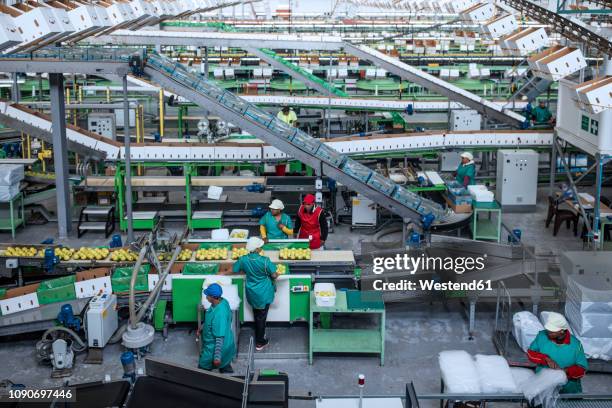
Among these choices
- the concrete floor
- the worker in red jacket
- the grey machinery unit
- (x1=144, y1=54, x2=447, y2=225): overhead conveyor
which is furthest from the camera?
the grey machinery unit

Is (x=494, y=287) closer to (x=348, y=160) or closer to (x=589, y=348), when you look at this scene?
(x=589, y=348)

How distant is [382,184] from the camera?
40.2ft

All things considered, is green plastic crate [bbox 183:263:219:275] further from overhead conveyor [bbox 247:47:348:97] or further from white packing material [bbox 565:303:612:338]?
overhead conveyor [bbox 247:47:348:97]

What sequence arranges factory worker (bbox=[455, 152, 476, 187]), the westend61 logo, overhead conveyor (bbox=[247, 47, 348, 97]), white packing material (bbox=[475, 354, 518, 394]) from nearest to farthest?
white packing material (bbox=[475, 354, 518, 394]) < the westend61 logo < factory worker (bbox=[455, 152, 476, 187]) < overhead conveyor (bbox=[247, 47, 348, 97])

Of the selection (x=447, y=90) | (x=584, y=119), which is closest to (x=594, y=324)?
(x=584, y=119)

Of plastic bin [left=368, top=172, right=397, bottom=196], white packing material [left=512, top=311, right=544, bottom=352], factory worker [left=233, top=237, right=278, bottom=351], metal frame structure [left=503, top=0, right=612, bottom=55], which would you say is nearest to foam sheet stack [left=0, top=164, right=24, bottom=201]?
factory worker [left=233, top=237, right=278, bottom=351]

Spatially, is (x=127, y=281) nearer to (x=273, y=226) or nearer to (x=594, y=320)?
(x=273, y=226)

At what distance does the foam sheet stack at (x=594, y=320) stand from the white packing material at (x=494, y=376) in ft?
6.78

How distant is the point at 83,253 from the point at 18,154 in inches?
340

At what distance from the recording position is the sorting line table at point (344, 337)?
28.0ft

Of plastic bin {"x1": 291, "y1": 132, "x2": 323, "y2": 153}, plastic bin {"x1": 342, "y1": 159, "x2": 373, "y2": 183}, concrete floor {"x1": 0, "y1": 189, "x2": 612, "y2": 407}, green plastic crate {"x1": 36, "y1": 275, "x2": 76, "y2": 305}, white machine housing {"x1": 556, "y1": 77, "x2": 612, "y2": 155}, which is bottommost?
concrete floor {"x1": 0, "y1": 189, "x2": 612, "y2": 407}

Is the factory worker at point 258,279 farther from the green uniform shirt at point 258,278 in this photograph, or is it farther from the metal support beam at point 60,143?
the metal support beam at point 60,143

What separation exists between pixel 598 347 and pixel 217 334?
4225 mm

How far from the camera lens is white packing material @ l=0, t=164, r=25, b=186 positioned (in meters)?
12.5
